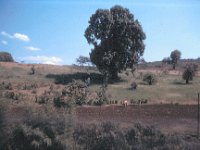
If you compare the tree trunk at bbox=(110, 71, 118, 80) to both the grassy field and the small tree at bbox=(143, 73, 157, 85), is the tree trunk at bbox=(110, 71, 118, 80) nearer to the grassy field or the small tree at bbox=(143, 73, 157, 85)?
the grassy field

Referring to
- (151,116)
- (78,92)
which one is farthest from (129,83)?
(151,116)

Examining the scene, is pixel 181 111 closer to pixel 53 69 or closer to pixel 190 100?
pixel 190 100

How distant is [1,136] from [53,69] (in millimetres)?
48503

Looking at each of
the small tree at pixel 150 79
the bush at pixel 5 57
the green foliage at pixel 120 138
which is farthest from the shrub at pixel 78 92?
the bush at pixel 5 57

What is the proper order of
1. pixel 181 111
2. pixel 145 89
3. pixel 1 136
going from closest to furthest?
pixel 1 136 → pixel 181 111 → pixel 145 89

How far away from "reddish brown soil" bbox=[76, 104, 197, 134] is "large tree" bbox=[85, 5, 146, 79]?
2164cm

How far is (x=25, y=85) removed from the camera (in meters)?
49.0

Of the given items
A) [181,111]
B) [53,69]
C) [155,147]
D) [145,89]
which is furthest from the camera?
[53,69]

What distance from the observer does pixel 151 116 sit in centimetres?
2883

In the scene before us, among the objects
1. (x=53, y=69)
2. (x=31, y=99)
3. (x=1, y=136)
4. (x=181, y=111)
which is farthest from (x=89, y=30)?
(x=1, y=136)

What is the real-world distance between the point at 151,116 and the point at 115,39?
29301 mm

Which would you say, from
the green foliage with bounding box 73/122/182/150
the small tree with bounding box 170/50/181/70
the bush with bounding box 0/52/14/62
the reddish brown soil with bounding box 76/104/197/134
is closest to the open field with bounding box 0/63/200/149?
the reddish brown soil with bounding box 76/104/197/134

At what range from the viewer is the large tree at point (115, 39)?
55.9 metres

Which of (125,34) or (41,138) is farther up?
(125,34)
